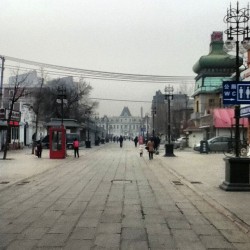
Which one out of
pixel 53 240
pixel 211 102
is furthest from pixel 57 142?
pixel 211 102

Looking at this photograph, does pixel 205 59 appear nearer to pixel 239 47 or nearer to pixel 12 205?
pixel 239 47

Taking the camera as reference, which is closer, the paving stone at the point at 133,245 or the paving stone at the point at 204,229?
the paving stone at the point at 133,245

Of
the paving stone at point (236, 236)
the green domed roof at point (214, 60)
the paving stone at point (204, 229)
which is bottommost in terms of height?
the paving stone at point (236, 236)

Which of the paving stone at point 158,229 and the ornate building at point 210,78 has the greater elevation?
the ornate building at point 210,78

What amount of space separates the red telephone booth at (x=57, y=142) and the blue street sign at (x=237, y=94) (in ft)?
72.1

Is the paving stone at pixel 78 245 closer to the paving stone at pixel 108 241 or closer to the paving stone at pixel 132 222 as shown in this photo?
the paving stone at pixel 108 241

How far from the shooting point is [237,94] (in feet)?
47.3

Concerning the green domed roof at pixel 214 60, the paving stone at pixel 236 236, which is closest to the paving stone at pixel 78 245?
the paving stone at pixel 236 236

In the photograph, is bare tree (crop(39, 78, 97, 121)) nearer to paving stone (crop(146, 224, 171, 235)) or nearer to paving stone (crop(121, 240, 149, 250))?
paving stone (crop(146, 224, 171, 235))

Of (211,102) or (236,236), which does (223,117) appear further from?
(236,236)

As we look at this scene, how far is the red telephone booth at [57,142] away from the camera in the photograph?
34.8 m

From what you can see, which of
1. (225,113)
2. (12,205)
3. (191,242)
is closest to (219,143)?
(225,113)

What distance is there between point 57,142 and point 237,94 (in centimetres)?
2249

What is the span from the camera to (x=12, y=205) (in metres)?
11.7
